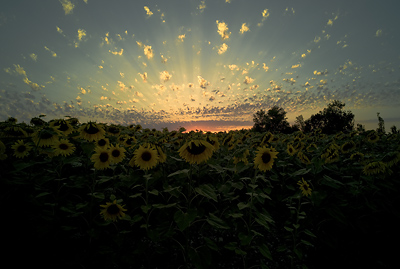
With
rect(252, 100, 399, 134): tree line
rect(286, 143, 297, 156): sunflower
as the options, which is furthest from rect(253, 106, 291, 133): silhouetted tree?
rect(286, 143, 297, 156): sunflower

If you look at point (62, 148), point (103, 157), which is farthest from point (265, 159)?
point (62, 148)

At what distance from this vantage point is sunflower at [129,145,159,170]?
2898 millimetres

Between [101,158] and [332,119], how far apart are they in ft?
300

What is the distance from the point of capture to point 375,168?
3539mm

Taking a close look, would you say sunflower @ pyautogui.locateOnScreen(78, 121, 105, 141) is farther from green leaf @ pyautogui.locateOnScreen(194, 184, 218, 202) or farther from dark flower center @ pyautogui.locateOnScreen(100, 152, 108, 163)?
green leaf @ pyautogui.locateOnScreen(194, 184, 218, 202)

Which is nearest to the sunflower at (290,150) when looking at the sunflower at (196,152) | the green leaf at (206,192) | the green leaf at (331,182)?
the green leaf at (331,182)

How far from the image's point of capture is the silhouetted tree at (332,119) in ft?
243

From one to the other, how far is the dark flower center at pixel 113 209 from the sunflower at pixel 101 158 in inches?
28.5

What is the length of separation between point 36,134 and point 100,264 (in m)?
2.29

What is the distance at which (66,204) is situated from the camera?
2949 millimetres

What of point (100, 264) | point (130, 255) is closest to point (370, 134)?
point (130, 255)

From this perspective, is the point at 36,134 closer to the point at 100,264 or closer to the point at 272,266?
the point at 100,264

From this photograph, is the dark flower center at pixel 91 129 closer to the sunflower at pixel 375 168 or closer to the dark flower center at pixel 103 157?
the dark flower center at pixel 103 157

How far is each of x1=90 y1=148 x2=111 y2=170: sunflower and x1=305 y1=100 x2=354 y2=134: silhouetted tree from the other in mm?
85380
